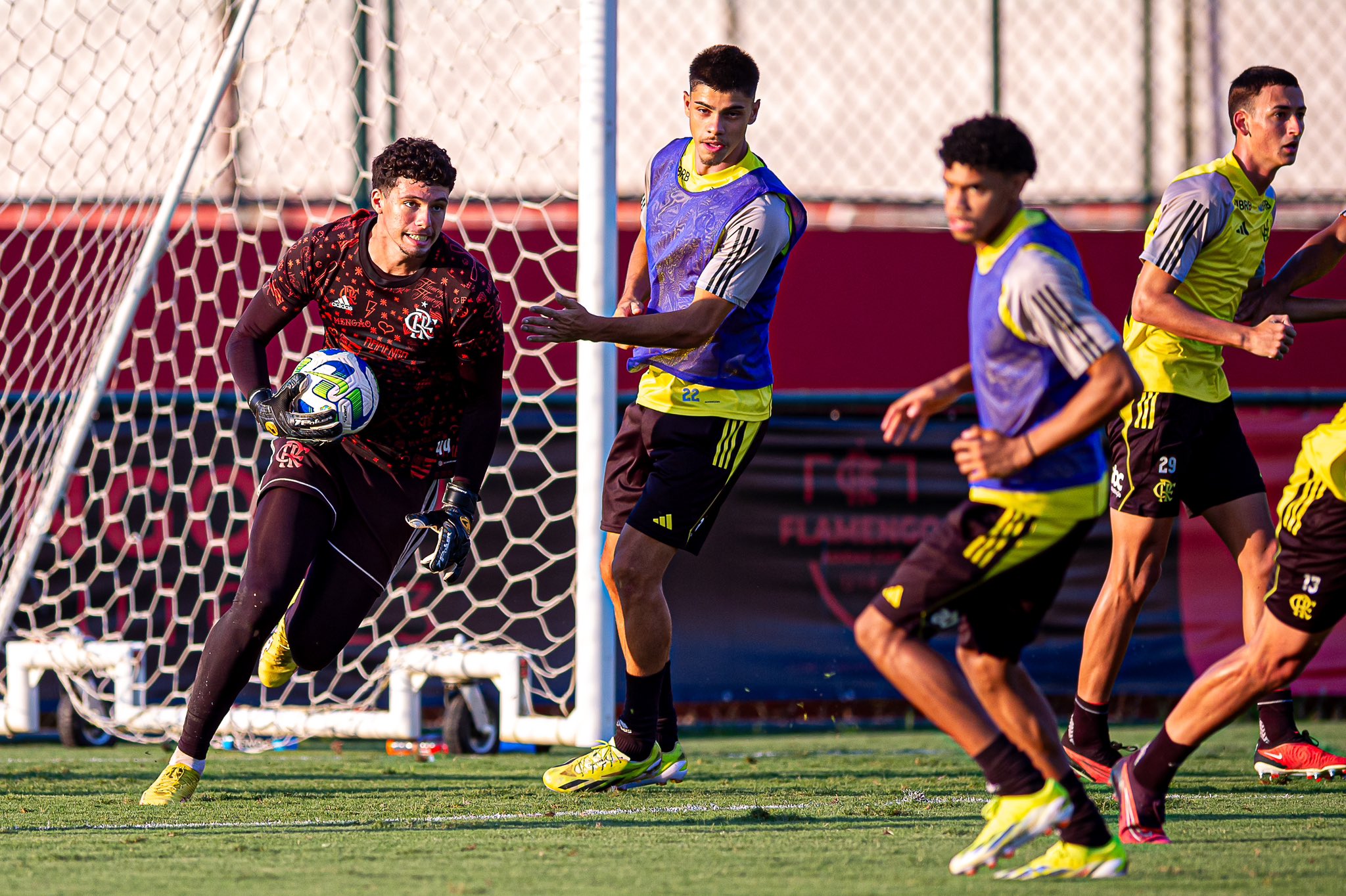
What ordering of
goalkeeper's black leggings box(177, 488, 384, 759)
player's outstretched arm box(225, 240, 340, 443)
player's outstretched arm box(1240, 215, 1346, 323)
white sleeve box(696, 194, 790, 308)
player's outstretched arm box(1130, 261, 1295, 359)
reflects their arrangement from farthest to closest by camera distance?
player's outstretched arm box(1240, 215, 1346, 323), player's outstretched arm box(225, 240, 340, 443), white sleeve box(696, 194, 790, 308), goalkeeper's black leggings box(177, 488, 384, 759), player's outstretched arm box(1130, 261, 1295, 359)

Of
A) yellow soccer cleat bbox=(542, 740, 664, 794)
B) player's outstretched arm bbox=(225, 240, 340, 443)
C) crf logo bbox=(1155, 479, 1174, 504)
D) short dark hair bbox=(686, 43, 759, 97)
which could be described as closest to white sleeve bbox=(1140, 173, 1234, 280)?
crf logo bbox=(1155, 479, 1174, 504)

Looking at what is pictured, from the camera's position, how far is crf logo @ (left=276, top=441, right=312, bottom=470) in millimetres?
5234

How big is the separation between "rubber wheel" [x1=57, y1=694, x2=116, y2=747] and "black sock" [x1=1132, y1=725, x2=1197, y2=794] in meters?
4.94

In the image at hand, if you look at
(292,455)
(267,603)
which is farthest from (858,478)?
(267,603)

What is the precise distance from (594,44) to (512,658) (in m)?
2.47

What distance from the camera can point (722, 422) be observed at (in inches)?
211

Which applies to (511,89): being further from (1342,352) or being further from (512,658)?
(1342,352)

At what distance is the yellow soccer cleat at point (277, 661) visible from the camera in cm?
550

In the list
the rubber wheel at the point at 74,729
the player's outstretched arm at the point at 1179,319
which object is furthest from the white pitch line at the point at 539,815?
the rubber wheel at the point at 74,729

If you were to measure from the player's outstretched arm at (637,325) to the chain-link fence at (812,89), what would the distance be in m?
3.35

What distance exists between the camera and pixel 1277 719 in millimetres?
5715

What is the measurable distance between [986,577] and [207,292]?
5662 millimetres

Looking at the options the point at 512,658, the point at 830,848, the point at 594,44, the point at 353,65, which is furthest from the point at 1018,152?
the point at 353,65

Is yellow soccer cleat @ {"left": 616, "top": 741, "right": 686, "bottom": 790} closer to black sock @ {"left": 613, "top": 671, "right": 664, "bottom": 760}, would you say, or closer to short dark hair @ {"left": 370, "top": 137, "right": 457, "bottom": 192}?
black sock @ {"left": 613, "top": 671, "right": 664, "bottom": 760}
